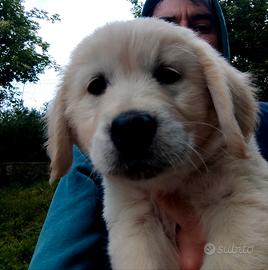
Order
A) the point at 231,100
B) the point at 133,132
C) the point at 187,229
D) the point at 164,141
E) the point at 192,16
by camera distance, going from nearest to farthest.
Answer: the point at 133,132 → the point at 164,141 → the point at 231,100 → the point at 187,229 → the point at 192,16

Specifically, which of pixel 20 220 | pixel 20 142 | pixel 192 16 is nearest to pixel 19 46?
pixel 20 142

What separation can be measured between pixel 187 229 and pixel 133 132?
2.23ft

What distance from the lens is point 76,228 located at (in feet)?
8.25

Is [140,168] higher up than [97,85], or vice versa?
[97,85]

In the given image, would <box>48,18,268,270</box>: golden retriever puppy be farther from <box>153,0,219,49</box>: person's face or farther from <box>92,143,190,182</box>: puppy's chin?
<box>153,0,219,49</box>: person's face

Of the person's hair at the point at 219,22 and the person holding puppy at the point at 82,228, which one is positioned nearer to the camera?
the person holding puppy at the point at 82,228

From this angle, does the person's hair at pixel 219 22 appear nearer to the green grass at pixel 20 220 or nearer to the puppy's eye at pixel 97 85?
the puppy's eye at pixel 97 85

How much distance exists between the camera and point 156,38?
2.19 meters

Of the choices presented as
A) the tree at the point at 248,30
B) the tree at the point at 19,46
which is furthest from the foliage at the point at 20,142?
the tree at the point at 248,30

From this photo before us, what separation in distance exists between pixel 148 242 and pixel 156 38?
95 centimetres

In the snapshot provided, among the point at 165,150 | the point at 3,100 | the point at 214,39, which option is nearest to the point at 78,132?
the point at 165,150

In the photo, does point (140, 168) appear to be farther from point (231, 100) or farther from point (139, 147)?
point (231, 100)

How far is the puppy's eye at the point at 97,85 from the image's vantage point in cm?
228

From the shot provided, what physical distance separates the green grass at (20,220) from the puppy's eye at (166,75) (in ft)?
15.9
